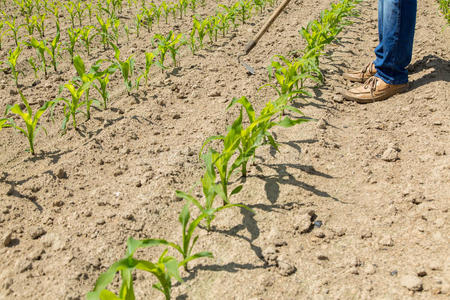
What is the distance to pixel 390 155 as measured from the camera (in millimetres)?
2385

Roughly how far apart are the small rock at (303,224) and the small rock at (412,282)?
0.48 metres

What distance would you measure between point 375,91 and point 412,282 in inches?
80.0

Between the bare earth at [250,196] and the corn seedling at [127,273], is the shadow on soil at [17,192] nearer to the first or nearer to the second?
Answer: the bare earth at [250,196]

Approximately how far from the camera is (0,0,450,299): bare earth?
1617 millimetres

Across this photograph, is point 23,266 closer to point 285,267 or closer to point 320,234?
point 285,267

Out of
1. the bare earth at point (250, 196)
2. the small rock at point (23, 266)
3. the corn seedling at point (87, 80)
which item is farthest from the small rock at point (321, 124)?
the small rock at point (23, 266)

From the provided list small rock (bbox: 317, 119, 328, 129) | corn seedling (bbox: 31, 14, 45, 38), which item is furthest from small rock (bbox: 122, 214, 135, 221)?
corn seedling (bbox: 31, 14, 45, 38)

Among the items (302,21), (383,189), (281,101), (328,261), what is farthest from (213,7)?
(328,261)

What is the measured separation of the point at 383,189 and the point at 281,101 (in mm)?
789

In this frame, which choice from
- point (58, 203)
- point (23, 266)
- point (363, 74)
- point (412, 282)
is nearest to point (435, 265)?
point (412, 282)

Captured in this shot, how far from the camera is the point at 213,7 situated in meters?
6.07

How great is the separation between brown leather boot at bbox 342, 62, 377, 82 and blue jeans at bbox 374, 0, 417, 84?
0.93ft

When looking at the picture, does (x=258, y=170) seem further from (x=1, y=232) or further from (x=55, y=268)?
(x=1, y=232)

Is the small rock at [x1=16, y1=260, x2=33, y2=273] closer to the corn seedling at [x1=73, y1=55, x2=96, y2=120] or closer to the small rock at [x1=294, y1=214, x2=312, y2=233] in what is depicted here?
the small rock at [x1=294, y1=214, x2=312, y2=233]
